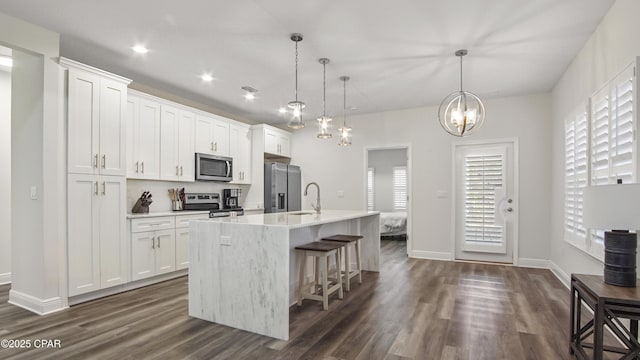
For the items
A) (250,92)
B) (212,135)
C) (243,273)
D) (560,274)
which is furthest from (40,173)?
(560,274)

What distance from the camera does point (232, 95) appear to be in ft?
16.5

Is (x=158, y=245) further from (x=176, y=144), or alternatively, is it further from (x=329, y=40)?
(x=329, y=40)

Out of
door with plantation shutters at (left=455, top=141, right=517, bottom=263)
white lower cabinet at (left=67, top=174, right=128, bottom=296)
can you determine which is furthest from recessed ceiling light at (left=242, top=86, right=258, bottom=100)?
door with plantation shutters at (left=455, top=141, right=517, bottom=263)

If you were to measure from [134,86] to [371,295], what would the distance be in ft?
13.1

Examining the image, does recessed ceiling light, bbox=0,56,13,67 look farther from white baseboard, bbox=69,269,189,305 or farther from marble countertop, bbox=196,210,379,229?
marble countertop, bbox=196,210,379,229

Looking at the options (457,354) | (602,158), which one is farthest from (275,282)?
(602,158)

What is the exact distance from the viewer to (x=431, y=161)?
568cm

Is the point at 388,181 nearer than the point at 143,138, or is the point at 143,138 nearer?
the point at 143,138

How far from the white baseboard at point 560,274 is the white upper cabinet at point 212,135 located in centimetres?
492

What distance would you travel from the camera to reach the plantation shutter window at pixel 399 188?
935 cm

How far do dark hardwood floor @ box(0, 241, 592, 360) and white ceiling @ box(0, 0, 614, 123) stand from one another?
2537mm

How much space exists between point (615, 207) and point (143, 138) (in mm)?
4515

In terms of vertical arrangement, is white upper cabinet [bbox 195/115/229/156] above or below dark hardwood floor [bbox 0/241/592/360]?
above

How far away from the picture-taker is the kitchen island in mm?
2516
